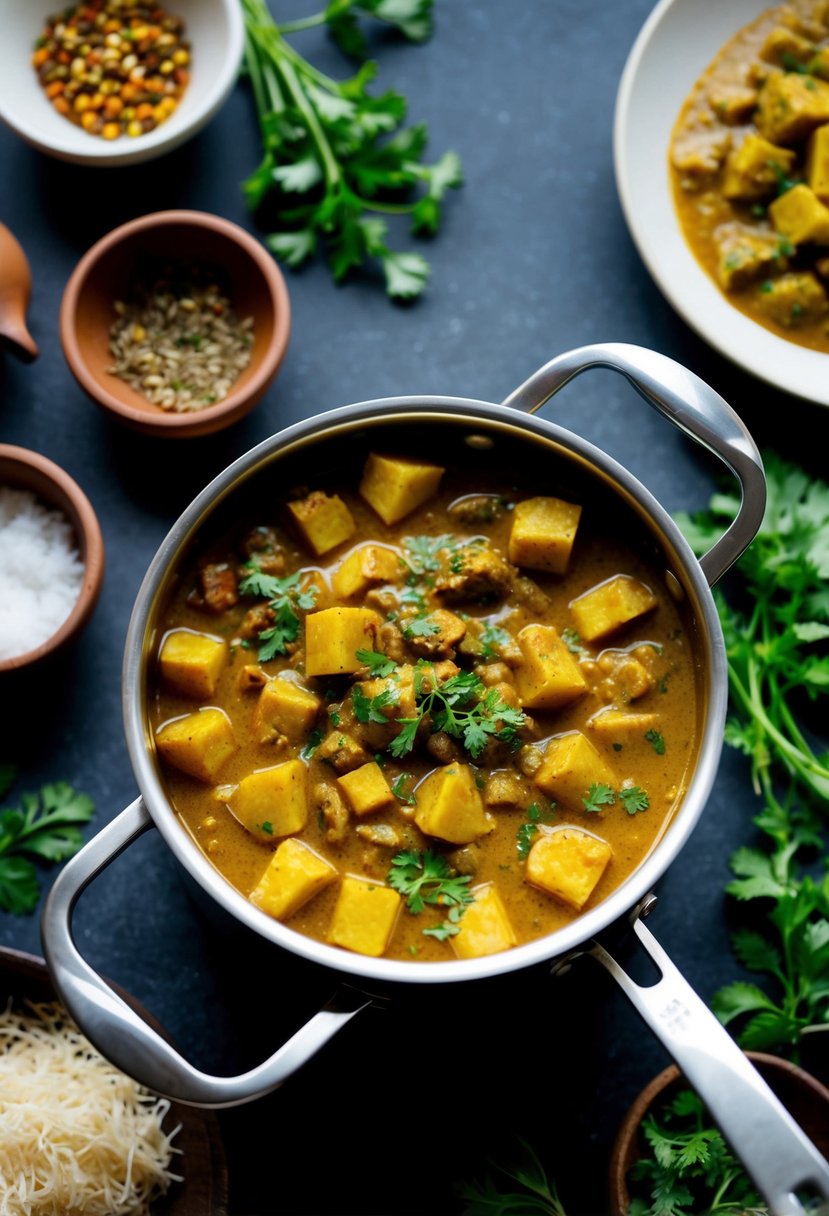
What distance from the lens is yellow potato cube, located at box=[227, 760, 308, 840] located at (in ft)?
10.0

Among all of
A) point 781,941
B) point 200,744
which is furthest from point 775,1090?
point 200,744

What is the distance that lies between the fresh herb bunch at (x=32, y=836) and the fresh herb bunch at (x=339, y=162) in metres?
1.90

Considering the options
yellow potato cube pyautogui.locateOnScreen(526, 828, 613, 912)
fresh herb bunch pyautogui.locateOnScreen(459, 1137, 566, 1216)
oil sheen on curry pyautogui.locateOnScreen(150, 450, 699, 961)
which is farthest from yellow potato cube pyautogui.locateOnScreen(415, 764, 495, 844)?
fresh herb bunch pyautogui.locateOnScreen(459, 1137, 566, 1216)

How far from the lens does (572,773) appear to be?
3.08 metres

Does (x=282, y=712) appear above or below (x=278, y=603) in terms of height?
below

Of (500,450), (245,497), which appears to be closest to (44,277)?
(245,497)

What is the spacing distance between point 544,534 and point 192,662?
3.30ft

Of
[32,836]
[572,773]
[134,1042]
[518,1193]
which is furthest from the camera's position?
A: [32,836]

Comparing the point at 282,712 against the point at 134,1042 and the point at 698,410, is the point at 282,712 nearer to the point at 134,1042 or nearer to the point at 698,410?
the point at 134,1042

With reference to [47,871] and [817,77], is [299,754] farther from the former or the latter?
[817,77]

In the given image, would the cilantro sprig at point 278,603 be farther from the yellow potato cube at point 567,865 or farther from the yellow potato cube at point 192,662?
the yellow potato cube at point 567,865

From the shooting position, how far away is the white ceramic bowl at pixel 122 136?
3.88 meters

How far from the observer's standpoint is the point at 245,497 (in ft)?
10.8

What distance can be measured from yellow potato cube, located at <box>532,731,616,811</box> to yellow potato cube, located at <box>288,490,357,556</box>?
0.85m
